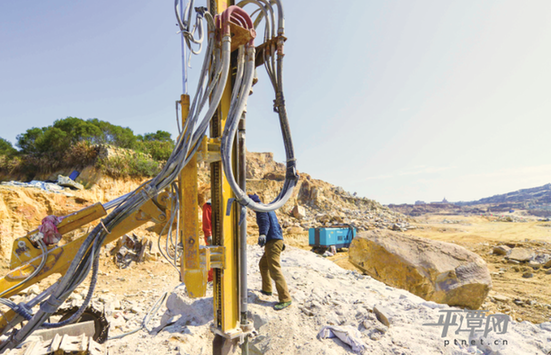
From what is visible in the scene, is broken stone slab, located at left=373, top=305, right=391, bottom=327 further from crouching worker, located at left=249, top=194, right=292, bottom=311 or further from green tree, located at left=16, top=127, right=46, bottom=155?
green tree, located at left=16, top=127, right=46, bottom=155

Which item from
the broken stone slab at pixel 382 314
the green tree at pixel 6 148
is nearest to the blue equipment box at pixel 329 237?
the broken stone slab at pixel 382 314

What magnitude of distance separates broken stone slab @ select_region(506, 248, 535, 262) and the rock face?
254 inches

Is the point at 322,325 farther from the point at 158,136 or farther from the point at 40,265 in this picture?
the point at 158,136

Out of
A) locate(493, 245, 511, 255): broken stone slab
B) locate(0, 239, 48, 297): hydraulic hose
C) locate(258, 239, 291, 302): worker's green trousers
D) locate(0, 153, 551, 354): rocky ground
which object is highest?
locate(0, 239, 48, 297): hydraulic hose

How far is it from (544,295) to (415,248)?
3925 mm

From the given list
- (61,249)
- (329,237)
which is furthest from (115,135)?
(61,249)

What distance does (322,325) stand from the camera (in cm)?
370

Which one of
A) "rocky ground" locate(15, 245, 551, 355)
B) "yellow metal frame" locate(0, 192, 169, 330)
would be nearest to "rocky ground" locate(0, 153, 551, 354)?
"rocky ground" locate(15, 245, 551, 355)

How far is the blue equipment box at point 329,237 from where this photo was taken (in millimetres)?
11141

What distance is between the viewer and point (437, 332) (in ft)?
11.2

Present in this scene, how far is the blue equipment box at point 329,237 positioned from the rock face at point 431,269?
4975 mm

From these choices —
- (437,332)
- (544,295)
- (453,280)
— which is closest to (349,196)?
(544,295)

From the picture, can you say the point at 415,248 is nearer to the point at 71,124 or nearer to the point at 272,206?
the point at 272,206

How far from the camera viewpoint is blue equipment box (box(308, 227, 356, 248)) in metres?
11.1
